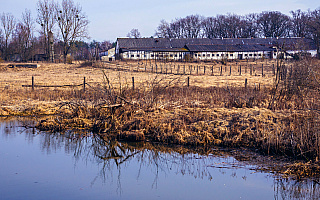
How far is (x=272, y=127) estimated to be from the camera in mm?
12125

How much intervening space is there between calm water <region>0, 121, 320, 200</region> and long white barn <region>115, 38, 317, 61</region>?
190ft

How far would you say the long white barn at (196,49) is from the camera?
234 ft

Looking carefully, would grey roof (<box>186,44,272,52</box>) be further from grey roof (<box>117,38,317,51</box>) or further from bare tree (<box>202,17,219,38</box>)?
bare tree (<box>202,17,219,38</box>)

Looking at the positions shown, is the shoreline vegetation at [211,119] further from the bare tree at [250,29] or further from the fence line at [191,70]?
the bare tree at [250,29]

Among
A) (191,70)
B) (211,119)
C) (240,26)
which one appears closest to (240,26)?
(240,26)

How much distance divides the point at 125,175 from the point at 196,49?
6427 cm

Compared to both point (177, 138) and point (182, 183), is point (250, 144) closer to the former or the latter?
point (177, 138)

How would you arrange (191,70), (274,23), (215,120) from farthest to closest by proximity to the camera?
(274,23), (191,70), (215,120)

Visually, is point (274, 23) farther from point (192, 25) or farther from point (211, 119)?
A: point (211, 119)

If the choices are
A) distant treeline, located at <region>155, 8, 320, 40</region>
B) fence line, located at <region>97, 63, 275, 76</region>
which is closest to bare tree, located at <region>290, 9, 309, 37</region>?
distant treeline, located at <region>155, 8, 320, 40</region>

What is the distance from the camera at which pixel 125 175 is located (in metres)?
9.45

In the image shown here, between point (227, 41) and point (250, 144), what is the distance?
67.7 metres

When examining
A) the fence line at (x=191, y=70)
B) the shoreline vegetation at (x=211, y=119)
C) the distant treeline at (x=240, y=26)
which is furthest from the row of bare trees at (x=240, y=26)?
the shoreline vegetation at (x=211, y=119)

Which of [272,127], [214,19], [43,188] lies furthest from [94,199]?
[214,19]
